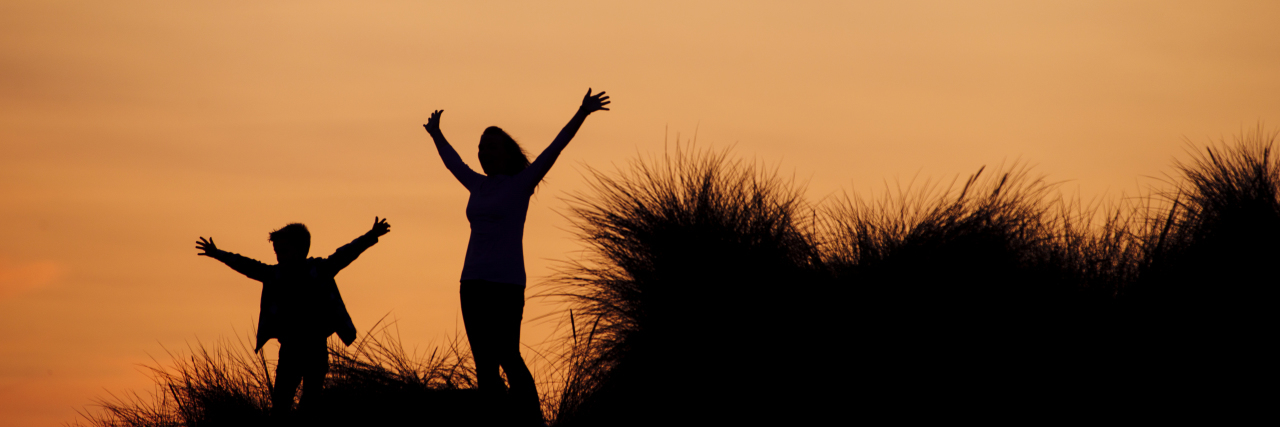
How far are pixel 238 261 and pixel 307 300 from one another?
58cm

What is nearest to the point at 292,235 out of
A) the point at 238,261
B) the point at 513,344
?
the point at 238,261

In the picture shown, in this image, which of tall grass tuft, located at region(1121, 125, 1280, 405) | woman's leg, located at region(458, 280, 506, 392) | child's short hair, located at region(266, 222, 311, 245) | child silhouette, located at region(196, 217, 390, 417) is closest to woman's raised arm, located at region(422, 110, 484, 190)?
woman's leg, located at region(458, 280, 506, 392)

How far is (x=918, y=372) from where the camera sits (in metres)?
5.83

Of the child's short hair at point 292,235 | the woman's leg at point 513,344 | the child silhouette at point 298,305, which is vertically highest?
the child's short hair at point 292,235

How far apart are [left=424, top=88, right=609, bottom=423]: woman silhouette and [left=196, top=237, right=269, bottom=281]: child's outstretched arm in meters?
2.04

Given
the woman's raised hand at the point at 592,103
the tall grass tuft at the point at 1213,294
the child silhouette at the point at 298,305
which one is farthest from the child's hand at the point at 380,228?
the tall grass tuft at the point at 1213,294

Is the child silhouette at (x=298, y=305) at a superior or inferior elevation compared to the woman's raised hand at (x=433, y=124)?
inferior

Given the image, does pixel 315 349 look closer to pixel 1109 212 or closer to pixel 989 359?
pixel 989 359

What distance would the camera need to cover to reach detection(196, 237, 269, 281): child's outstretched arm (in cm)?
670

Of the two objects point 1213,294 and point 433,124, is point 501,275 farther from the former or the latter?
point 1213,294

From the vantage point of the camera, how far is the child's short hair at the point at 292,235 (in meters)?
6.68

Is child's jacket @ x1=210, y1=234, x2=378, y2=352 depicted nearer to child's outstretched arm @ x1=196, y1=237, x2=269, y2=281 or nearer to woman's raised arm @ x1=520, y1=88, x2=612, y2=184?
child's outstretched arm @ x1=196, y1=237, x2=269, y2=281

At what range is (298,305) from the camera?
258 inches

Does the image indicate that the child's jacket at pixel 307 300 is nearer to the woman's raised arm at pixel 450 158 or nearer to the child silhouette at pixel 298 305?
the child silhouette at pixel 298 305
